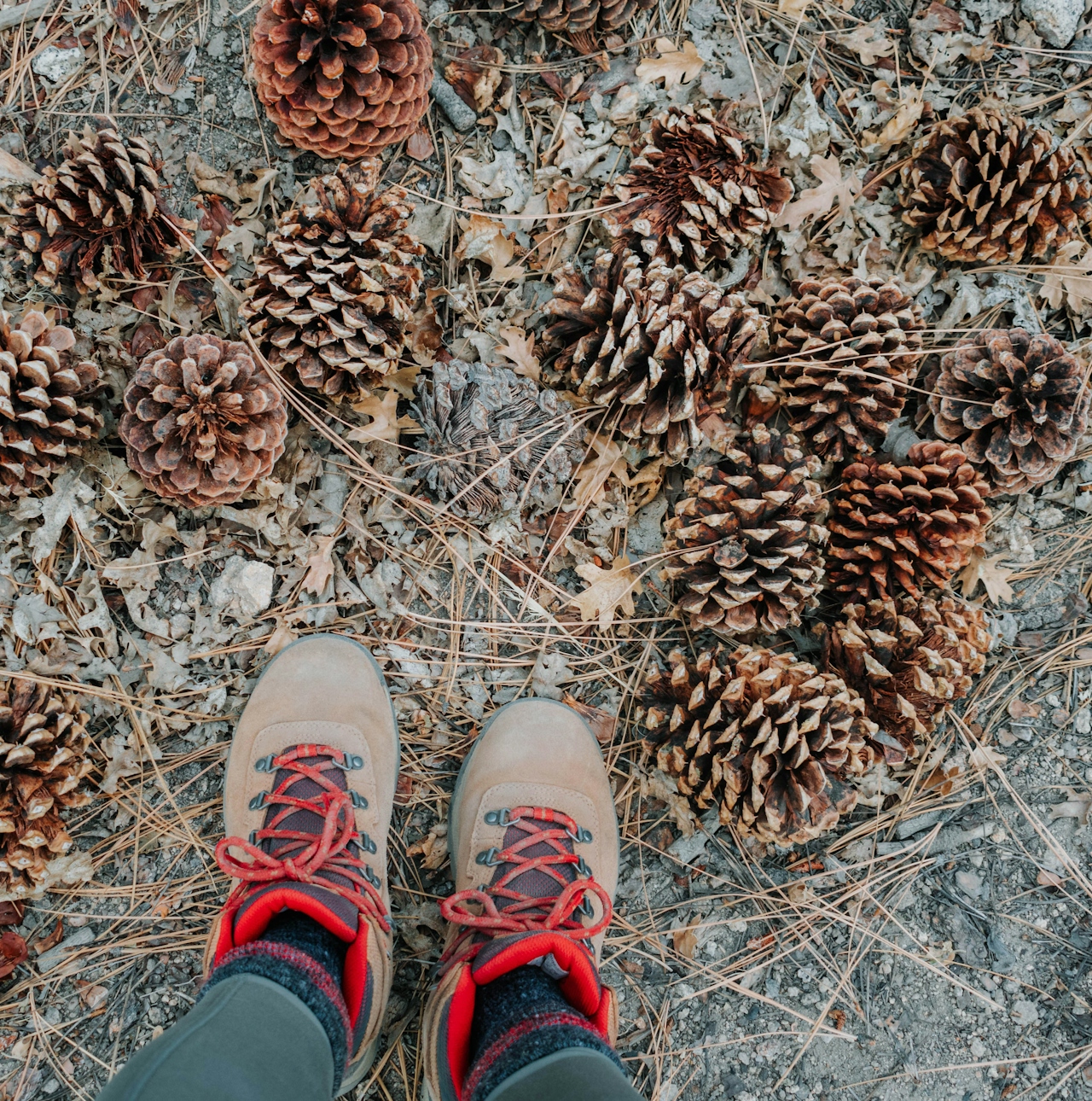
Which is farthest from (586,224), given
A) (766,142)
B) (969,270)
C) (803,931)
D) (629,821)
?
(803,931)

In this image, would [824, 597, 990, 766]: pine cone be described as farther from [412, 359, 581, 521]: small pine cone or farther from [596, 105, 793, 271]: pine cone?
[596, 105, 793, 271]: pine cone

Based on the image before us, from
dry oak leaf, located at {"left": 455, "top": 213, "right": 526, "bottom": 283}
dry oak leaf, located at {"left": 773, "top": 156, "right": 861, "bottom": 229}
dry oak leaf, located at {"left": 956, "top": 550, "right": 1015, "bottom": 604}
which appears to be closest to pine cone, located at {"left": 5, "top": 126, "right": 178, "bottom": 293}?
dry oak leaf, located at {"left": 455, "top": 213, "right": 526, "bottom": 283}

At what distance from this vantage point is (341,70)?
1.80 metres

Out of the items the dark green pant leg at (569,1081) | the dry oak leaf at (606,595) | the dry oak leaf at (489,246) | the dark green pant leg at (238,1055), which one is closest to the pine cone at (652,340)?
the dry oak leaf at (489,246)

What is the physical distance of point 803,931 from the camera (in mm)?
2027

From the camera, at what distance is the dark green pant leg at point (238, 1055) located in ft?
3.61

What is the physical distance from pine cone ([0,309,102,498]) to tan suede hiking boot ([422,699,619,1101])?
49.1 inches

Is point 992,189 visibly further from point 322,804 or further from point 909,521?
point 322,804

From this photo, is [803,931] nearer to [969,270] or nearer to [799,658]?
[799,658]

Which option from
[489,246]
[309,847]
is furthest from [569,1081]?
[489,246]

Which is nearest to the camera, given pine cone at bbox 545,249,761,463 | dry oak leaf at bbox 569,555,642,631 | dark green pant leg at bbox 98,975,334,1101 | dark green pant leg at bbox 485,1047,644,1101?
dark green pant leg at bbox 98,975,334,1101

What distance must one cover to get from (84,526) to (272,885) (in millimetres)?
1014

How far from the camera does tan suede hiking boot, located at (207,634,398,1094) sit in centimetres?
171

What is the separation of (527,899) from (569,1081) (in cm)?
55
